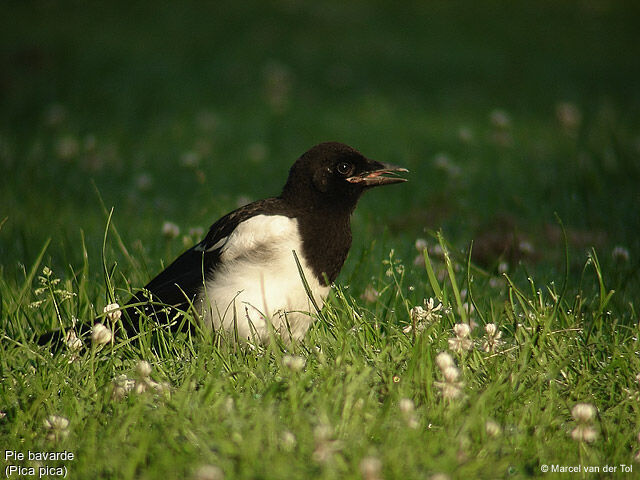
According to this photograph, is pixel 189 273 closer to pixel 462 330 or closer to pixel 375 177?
pixel 375 177

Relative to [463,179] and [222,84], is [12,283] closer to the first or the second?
[463,179]

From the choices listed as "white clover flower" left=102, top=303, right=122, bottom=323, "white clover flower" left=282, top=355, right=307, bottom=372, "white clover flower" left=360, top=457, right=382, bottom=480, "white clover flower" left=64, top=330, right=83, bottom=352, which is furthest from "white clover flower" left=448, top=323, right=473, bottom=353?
"white clover flower" left=64, top=330, right=83, bottom=352

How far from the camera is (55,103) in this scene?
9.88 metres

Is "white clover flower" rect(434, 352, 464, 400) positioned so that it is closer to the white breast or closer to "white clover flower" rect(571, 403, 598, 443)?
"white clover flower" rect(571, 403, 598, 443)

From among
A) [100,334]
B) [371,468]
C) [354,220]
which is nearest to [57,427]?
[100,334]

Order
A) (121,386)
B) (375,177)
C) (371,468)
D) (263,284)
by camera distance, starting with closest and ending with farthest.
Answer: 1. (371,468)
2. (121,386)
3. (263,284)
4. (375,177)

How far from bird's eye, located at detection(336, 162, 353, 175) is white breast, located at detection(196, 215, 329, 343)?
17.0 inches

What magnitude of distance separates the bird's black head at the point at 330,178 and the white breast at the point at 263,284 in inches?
10.1

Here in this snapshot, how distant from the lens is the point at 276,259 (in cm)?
360

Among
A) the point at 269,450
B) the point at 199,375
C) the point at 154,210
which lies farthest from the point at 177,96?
the point at 269,450

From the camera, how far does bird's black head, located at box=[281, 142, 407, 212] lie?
390 centimetres

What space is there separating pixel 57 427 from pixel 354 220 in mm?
3792

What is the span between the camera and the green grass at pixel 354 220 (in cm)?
250

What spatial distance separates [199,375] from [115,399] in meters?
0.33
